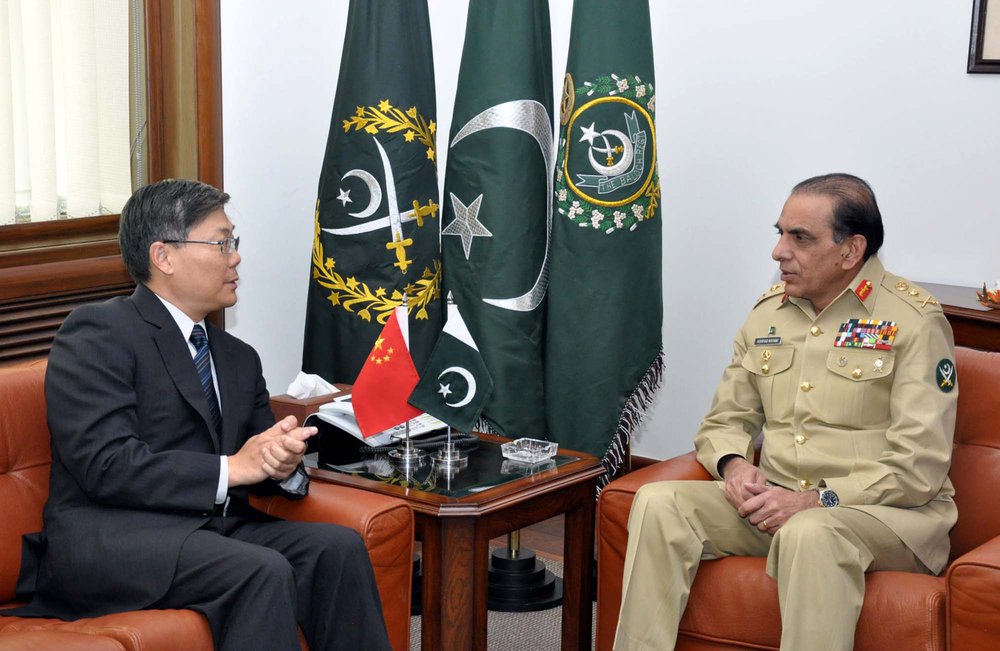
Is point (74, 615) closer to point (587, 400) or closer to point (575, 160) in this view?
point (587, 400)

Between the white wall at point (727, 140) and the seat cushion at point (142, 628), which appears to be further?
the white wall at point (727, 140)

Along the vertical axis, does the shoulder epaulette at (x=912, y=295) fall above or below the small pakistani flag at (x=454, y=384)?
above

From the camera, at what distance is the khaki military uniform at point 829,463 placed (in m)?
2.21

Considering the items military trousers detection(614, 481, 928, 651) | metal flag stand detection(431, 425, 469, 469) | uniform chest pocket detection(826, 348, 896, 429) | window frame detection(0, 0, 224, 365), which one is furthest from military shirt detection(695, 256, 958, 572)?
window frame detection(0, 0, 224, 365)

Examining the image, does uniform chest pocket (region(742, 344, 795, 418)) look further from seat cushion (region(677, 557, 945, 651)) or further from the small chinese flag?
the small chinese flag

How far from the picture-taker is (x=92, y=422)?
2109 millimetres

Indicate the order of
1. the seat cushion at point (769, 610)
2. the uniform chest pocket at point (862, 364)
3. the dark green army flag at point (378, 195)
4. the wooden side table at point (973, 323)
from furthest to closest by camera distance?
1. the dark green army flag at point (378, 195)
2. the wooden side table at point (973, 323)
3. the uniform chest pocket at point (862, 364)
4. the seat cushion at point (769, 610)

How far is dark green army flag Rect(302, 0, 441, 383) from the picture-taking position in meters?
3.38

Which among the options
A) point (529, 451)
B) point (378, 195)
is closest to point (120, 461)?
point (529, 451)

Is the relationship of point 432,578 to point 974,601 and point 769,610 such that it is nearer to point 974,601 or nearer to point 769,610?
point 769,610

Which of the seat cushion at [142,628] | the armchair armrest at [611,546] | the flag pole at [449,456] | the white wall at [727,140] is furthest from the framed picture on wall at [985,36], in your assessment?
the seat cushion at [142,628]

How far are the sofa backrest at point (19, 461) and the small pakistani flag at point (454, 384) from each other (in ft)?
2.62

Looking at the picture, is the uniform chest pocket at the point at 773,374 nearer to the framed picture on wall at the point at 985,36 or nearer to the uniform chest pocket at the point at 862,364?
the uniform chest pocket at the point at 862,364

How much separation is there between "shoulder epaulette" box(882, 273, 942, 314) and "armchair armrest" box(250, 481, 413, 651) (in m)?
1.22
